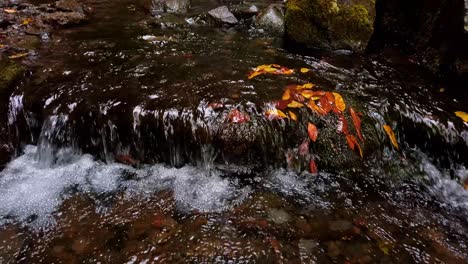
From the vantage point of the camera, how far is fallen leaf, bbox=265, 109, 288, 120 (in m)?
4.05

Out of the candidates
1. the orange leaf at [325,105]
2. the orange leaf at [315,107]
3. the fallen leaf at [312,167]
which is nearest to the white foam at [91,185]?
the fallen leaf at [312,167]

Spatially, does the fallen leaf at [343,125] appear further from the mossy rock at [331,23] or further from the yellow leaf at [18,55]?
the yellow leaf at [18,55]

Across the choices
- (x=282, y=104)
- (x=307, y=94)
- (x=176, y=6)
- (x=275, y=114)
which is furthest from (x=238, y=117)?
(x=176, y=6)

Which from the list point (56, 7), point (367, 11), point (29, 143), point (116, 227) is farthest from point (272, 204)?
point (56, 7)

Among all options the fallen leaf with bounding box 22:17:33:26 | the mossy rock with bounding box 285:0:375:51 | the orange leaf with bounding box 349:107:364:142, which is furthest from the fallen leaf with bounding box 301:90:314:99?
the fallen leaf with bounding box 22:17:33:26

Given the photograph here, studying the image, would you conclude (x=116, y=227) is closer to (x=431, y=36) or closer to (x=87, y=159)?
(x=87, y=159)

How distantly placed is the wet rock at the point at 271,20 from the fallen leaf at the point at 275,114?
3527mm

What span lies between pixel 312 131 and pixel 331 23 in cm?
265

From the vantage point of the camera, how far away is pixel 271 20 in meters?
7.32

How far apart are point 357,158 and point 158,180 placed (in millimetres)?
2271

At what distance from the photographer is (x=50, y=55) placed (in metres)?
5.52

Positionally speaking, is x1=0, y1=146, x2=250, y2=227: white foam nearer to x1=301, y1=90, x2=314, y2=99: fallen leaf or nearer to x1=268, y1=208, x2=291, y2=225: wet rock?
x1=268, y1=208, x2=291, y2=225: wet rock

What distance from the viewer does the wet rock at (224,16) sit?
739 centimetres

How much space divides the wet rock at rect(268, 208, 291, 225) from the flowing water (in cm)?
1
